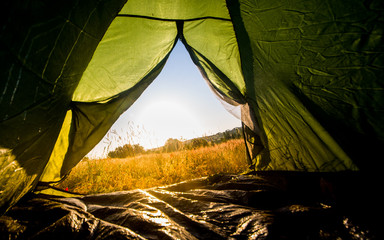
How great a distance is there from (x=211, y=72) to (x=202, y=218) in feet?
5.49

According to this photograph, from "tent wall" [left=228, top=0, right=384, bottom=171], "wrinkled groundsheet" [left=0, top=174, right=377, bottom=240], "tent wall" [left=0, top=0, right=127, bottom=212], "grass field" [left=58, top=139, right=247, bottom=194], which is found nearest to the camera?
"tent wall" [left=0, top=0, right=127, bottom=212]

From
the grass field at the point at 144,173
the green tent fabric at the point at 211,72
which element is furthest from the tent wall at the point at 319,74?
the grass field at the point at 144,173

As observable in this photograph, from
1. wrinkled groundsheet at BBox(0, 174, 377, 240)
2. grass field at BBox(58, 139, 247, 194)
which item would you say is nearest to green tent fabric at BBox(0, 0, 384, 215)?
wrinkled groundsheet at BBox(0, 174, 377, 240)

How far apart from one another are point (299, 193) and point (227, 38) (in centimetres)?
167

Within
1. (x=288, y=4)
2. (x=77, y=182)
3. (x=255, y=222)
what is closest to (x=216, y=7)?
(x=288, y=4)

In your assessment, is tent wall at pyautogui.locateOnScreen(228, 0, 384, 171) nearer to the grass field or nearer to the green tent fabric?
the green tent fabric

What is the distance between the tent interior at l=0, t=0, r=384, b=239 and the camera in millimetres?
740

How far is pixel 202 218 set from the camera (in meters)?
0.97

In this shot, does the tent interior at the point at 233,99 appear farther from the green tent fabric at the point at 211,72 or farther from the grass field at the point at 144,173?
the grass field at the point at 144,173

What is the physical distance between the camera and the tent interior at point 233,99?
2.43ft

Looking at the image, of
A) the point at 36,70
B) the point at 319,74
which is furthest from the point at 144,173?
the point at 319,74

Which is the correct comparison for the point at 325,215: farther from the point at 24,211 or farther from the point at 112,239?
the point at 24,211

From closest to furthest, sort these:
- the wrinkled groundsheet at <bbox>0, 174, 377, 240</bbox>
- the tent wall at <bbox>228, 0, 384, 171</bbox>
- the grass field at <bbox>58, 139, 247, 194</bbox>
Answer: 1. the wrinkled groundsheet at <bbox>0, 174, 377, 240</bbox>
2. the tent wall at <bbox>228, 0, 384, 171</bbox>
3. the grass field at <bbox>58, 139, 247, 194</bbox>

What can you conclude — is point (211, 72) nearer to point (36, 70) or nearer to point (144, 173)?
point (36, 70)
